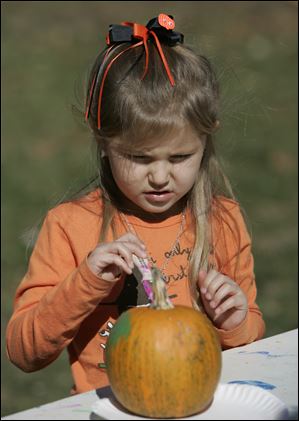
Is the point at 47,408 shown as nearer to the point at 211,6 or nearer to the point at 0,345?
the point at 0,345

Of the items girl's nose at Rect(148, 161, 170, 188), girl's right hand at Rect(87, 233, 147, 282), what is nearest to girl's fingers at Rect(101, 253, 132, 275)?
girl's right hand at Rect(87, 233, 147, 282)

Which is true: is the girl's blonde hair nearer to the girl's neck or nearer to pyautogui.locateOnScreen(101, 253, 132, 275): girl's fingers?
the girl's neck

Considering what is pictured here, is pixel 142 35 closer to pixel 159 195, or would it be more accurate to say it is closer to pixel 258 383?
pixel 159 195

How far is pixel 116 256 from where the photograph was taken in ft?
7.88

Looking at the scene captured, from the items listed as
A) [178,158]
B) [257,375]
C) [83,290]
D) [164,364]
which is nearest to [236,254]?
[178,158]

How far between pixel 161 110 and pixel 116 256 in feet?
1.86

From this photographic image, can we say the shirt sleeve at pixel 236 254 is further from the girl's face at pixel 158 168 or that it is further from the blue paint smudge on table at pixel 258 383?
the blue paint smudge on table at pixel 258 383

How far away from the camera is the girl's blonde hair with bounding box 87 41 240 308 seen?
9.11 ft

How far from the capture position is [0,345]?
17.1 ft

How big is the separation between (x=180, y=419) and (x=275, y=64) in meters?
9.52

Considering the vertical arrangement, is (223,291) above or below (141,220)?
below

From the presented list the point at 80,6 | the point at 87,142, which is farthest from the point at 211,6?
the point at 87,142

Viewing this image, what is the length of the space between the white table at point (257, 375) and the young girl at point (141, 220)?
0.20 meters

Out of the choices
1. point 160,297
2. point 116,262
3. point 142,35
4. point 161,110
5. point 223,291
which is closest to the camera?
point 160,297
